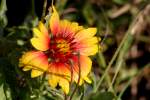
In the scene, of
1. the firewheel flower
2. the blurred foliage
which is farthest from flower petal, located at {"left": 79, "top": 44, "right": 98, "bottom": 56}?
the blurred foliage

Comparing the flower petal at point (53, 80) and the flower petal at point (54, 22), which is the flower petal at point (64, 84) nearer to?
the flower petal at point (53, 80)

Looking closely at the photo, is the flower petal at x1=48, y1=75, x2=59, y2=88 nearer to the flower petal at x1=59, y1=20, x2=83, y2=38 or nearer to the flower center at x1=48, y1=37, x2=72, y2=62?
the flower center at x1=48, y1=37, x2=72, y2=62

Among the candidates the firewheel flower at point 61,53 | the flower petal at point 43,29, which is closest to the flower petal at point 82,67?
the firewheel flower at point 61,53

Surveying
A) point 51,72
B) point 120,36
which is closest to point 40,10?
point 120,36

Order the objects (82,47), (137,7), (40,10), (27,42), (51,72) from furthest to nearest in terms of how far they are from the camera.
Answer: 1. (137,7)
2. (40,10)
3. (27,42)
4. (82,47)
5. (51,72)

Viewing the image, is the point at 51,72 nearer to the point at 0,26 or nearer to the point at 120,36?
the point at 0,26

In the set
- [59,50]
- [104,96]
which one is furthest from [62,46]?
[104,96]

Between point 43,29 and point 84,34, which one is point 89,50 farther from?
point 43,29
